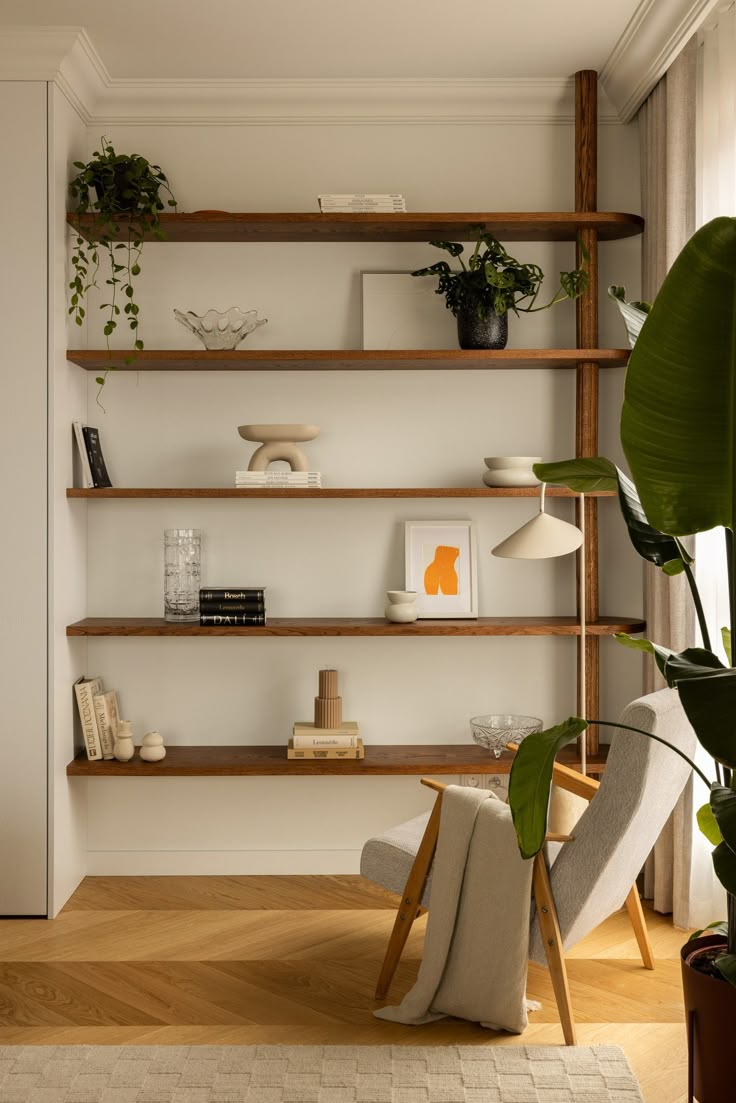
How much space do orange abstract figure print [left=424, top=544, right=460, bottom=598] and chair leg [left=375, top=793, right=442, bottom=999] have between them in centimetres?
115

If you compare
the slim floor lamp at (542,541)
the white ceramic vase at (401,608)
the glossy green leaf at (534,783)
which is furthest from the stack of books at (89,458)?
the glossy green leaf at (534,783)

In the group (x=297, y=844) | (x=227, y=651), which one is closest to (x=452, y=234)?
(x=227, y=651)

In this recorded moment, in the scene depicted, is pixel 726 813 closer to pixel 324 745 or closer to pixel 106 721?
pixel 324 745

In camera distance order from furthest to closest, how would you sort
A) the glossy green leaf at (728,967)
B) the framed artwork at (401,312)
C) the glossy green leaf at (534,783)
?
the framed artwork at (401,312) < the glossy green leaf at (534,783) < the glossy green leaf at (728,967)

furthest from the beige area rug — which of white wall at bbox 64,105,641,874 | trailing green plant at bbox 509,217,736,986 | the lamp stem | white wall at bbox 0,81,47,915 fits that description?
white wall at bbox 64,105,641,874

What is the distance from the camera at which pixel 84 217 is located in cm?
348

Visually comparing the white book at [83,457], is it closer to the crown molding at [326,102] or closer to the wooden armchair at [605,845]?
the crown molding at [326,102]

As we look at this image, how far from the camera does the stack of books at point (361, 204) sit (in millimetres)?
3482

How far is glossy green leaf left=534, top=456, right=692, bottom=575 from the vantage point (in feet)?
7.00

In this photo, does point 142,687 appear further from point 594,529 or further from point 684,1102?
point 684,1102

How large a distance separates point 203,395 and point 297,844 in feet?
5.67

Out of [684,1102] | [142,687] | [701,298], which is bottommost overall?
[684,1102]

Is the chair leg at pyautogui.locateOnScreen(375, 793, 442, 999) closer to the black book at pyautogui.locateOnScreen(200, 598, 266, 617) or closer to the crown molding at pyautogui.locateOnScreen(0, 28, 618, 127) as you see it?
the black book at pyautogui.locateOnScreen(200, 598, 266, 617)

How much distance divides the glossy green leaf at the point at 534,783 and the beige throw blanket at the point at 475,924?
63cm
